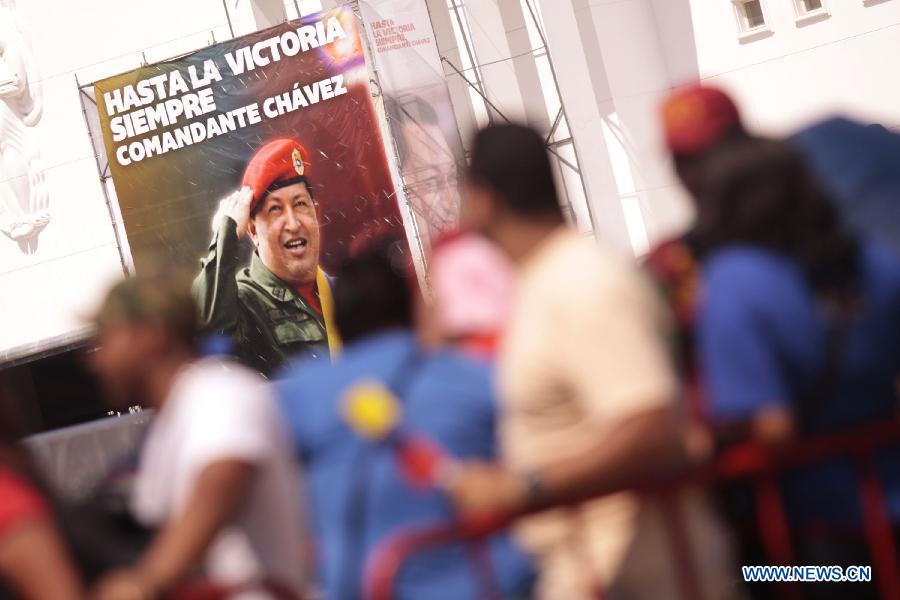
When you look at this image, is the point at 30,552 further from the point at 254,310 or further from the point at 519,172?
the point at 254,310

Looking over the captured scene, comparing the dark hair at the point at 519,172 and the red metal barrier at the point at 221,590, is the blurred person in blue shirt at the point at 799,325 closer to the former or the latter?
the dark hair at the point at 519,172

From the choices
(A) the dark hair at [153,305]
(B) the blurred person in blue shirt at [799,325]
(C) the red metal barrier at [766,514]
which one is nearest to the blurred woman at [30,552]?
(A) the dark hair at [153,305]

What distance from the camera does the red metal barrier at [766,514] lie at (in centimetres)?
317

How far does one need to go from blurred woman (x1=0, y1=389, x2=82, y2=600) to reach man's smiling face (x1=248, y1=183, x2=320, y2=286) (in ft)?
46.2

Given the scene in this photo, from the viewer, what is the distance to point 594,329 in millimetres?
2992

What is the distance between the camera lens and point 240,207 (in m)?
17.4

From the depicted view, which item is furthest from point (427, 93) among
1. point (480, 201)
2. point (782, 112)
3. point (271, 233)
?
point (480, 201)

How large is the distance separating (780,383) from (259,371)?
14.2 metres

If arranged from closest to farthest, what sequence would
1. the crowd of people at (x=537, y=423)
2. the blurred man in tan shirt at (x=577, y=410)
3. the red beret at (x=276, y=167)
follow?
the blurred man in tan shirt at (x=577, y=410) < the crowd of people at (x=537, y=423) < the red beret at (x=276, y=167)

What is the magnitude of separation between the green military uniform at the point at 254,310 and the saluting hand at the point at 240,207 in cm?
8

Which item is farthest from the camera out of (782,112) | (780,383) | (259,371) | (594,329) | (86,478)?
(782,112)

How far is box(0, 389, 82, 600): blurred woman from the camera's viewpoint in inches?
127

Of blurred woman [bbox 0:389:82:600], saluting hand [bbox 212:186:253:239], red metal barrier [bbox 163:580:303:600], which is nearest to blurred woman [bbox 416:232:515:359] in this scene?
red metal barrier [bbox 163:580:303:600]

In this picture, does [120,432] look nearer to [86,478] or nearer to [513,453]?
[86,478]
